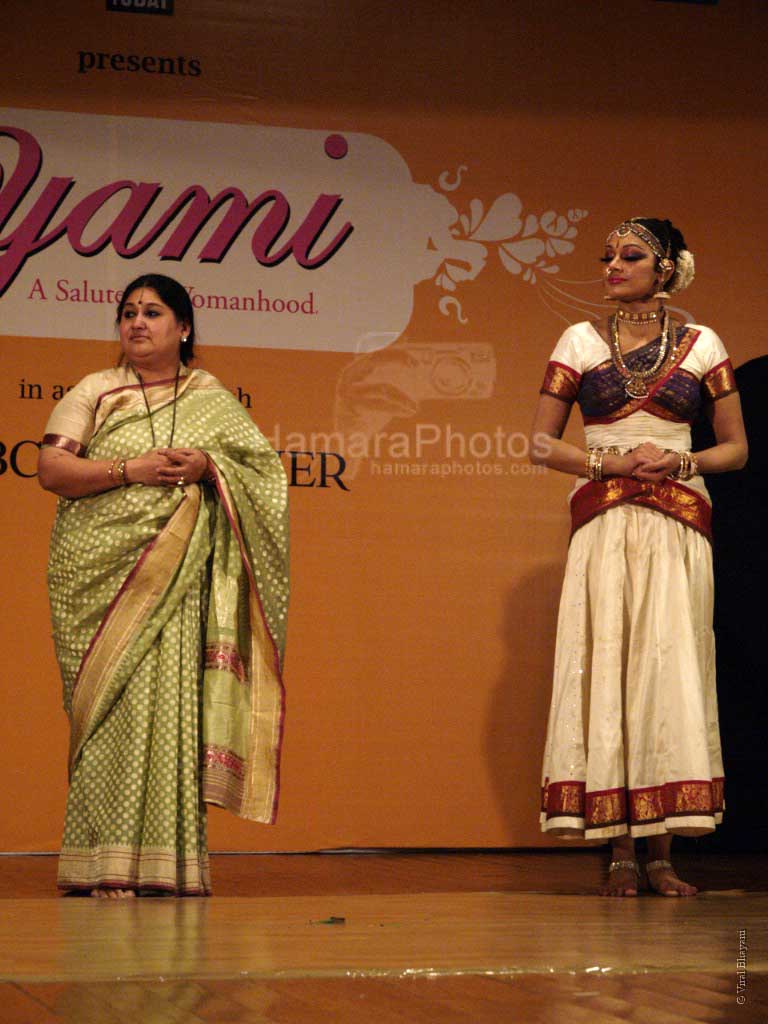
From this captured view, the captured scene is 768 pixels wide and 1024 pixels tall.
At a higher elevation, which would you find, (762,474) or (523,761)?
(762,474)

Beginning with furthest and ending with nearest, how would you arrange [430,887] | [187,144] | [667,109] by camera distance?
[667,109], [187,144], [430,887]

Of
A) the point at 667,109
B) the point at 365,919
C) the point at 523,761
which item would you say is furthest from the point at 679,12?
the point at 365,919

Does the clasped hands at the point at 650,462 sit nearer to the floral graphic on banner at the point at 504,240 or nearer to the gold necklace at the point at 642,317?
the gold necklace at the point at 642,317

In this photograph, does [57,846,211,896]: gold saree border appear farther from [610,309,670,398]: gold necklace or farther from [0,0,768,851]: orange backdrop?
[610,309,670,398]: gold necklace

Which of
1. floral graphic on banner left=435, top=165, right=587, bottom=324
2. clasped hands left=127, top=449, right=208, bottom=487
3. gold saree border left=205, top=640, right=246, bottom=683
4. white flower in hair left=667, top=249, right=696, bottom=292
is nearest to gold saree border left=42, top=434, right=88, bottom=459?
clasped hands left=127, top=449, right=208, bottom=487

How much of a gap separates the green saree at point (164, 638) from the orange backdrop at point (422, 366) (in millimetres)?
1071

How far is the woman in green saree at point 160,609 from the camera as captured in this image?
352 centimetres

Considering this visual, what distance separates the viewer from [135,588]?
362 cm

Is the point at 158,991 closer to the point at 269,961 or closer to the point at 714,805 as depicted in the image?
the point at 269,961

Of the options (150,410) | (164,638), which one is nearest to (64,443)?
(150,410)

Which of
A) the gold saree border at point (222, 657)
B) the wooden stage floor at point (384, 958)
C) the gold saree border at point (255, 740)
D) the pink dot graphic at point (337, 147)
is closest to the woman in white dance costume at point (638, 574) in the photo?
the wooden stage floor at point (384, 958)

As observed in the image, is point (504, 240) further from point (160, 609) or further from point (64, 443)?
point (160, 609)

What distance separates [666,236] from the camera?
3.86m

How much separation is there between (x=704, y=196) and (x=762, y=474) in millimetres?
1008
